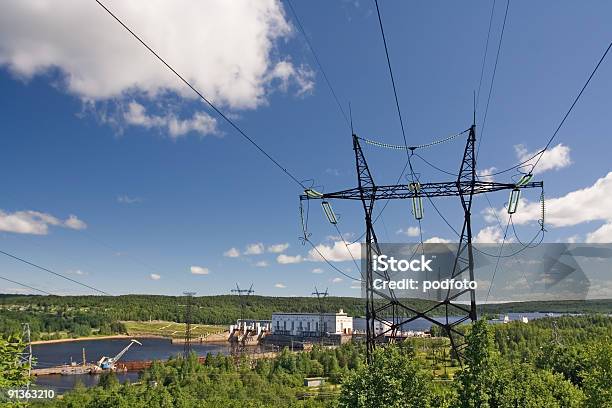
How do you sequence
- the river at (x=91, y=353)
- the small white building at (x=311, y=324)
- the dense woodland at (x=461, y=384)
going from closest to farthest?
the dense woodland at (x=461, y=384) → the river at (x=91, y=353) → the small white building at (x=311, y=324)

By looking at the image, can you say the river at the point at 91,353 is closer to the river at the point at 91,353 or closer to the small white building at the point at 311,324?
the river at the point at 91,353

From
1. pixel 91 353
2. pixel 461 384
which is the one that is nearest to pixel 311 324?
pixel 91 353

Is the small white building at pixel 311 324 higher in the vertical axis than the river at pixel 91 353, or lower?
higher

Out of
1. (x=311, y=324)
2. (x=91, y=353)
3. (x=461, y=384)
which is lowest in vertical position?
(x=91, y=353)

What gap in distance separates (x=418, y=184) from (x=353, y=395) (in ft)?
26.7

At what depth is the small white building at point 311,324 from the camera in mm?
168250

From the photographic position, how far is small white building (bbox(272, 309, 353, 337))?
552 feet

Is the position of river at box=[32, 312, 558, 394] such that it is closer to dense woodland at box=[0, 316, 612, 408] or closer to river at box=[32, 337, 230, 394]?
river at box=[32, 337, 230, 394]

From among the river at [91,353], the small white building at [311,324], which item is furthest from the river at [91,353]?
the small white building at [311,324]

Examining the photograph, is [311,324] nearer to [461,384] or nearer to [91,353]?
[91,353]

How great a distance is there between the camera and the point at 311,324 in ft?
584

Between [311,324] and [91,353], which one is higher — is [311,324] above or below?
above

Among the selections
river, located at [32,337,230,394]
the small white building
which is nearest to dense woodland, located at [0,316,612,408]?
river, located at [32,337,230,394]

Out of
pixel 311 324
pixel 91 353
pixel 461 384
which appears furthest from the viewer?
pixel 311 324
